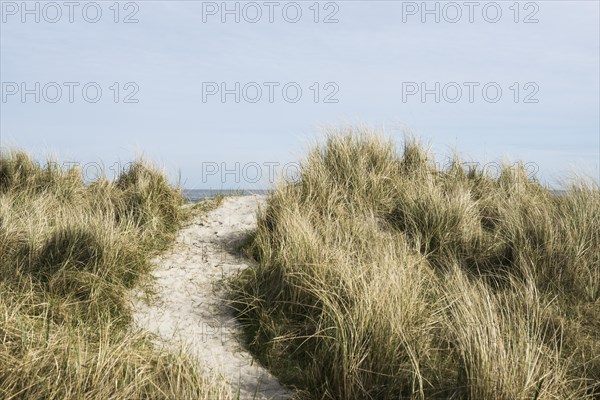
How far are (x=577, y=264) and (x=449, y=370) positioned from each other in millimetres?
2106

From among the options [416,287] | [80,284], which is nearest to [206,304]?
[80,284]

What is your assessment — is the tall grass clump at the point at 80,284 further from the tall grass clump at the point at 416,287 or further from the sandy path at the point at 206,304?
the tall grass clump at the point at 416,287

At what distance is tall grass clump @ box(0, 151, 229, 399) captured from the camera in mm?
2756

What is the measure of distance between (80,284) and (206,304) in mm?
990

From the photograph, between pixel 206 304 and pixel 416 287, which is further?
pixel 206 304

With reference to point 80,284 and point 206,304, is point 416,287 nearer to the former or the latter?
point 206,304

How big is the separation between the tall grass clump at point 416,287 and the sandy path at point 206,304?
15cm

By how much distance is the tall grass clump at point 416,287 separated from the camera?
3.03 m

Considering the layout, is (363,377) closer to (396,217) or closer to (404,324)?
(404,324)

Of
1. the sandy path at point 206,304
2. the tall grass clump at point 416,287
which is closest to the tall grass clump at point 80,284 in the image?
the sandy path at point 206,304

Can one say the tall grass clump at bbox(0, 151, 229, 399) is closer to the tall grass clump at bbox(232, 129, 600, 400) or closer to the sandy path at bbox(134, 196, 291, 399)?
the sandy path at bbox(134, 196, 291, 399)

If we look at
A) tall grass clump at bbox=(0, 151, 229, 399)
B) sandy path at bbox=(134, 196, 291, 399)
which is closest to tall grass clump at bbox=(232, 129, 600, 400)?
sandy path at bbox=(134, 196, 291, 399)

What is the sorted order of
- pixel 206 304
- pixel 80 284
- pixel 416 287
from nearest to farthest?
pixel 416 287
pixel 80 284
pixel 206 304

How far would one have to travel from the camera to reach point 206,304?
4.49 m
